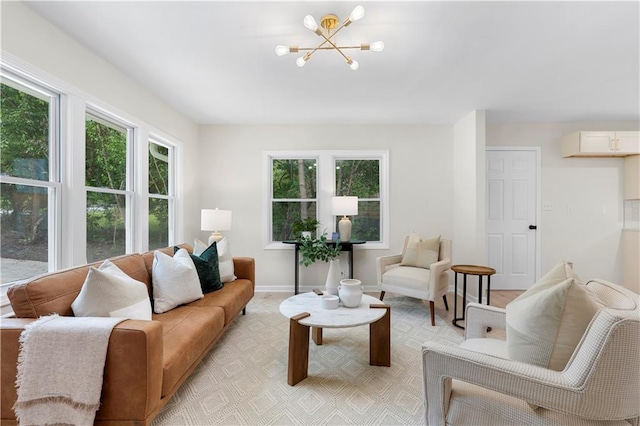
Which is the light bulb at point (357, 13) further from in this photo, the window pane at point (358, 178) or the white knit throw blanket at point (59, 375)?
the window pane at point (358, 178)

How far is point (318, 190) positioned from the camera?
167 inches

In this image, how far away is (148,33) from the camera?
2.04m

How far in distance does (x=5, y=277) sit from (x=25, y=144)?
2.91 feet

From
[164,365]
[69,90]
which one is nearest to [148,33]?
[69,90]

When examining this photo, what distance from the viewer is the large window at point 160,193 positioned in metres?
3.33

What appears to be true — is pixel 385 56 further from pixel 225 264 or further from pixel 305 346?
pixel 225 264

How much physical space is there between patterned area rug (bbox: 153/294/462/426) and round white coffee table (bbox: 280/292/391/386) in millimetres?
93

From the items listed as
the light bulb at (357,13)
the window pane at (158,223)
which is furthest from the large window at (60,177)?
the light bulb at (357,13)

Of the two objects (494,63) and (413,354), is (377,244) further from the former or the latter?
(494,63)

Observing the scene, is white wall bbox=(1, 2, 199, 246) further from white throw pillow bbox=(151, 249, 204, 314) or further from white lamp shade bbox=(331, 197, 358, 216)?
white lamp shade bbox=(331, 197, 358, 216)

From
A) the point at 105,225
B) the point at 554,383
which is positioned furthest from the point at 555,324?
the point at 105,225

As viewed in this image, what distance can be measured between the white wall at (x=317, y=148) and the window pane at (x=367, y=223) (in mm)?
212

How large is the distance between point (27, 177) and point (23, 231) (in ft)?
1.21

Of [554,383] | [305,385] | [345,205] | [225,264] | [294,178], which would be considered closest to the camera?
[554,383]
